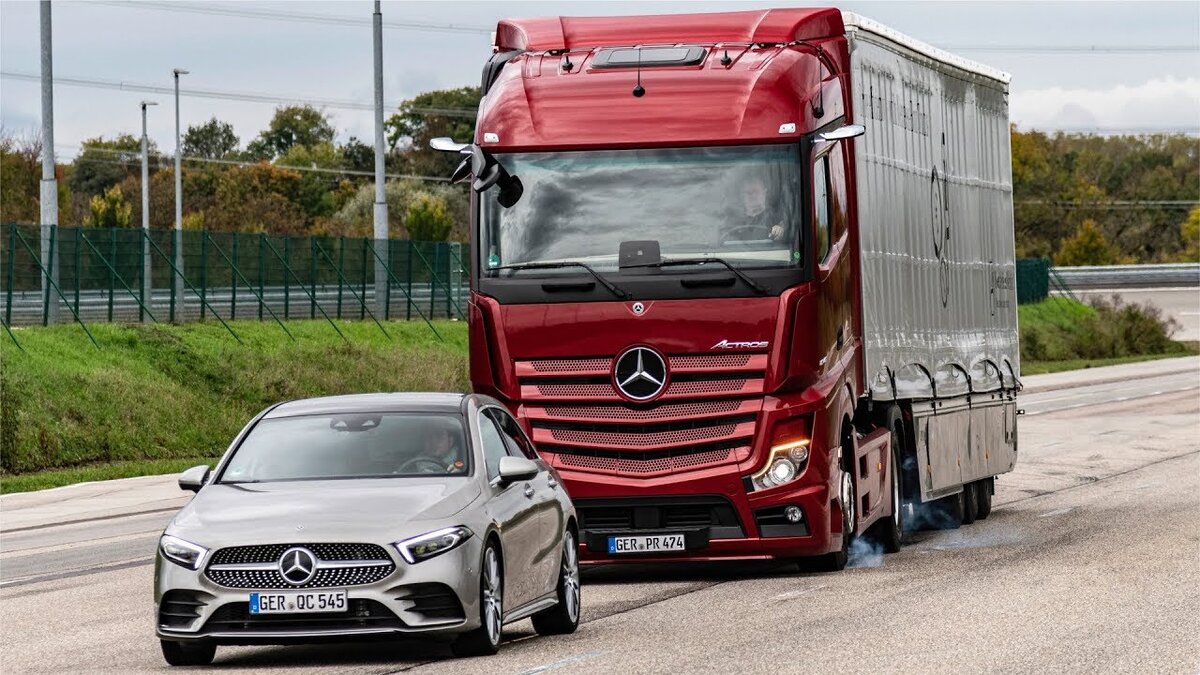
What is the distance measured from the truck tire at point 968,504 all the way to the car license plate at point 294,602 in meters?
12.0

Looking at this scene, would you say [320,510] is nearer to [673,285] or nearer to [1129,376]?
[673,285]

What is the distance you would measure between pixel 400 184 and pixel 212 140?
30281 millimetres

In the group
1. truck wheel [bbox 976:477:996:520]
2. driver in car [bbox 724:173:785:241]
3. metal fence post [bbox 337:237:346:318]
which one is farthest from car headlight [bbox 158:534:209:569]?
metal fence post [bbox 337:237:346:318]

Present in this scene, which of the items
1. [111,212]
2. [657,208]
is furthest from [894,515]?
[111,212]

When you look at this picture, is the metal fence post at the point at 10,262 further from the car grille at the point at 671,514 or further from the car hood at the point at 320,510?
the car hood at the point at 320,510

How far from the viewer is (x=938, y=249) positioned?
20328mm

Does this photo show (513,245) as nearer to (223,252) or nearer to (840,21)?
(840,21)

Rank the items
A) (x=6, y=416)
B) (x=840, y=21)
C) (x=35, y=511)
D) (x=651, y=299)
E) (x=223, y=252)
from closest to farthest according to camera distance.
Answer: (x=651, y=299) < (x=840, y=21) < (x=35, y=511) < (x=6, y=416) < (x=223, y=252)

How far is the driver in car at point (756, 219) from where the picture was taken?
15.8 m

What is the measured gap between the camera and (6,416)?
1305 inches

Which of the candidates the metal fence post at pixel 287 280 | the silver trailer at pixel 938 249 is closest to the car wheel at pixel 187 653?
the silver trailer at pixel 938 249

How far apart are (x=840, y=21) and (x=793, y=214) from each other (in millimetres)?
2228

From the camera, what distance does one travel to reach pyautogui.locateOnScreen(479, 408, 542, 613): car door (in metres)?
12.0

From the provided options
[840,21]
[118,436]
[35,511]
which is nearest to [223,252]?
[118,436]
